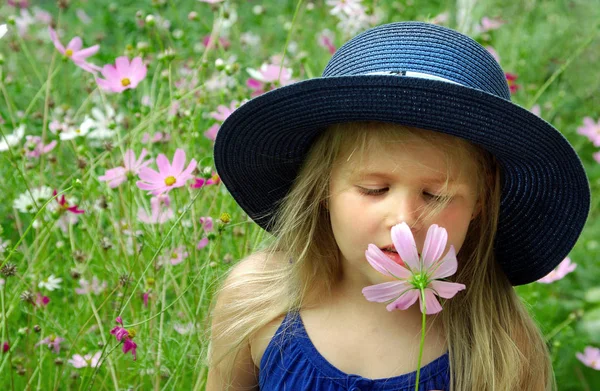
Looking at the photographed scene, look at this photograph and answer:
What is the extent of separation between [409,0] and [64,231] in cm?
132

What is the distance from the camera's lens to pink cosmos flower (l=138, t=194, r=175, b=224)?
1.48 m

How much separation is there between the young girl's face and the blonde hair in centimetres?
5

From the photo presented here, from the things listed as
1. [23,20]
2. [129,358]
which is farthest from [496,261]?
[23,20]

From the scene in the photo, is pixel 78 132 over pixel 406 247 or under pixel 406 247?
over

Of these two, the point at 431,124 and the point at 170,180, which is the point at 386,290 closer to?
the point at 431,124

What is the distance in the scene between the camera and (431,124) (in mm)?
1050

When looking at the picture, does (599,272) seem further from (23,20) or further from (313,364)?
(23,20)

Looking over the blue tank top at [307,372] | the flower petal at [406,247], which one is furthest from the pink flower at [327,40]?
the flower petal at [406,247]

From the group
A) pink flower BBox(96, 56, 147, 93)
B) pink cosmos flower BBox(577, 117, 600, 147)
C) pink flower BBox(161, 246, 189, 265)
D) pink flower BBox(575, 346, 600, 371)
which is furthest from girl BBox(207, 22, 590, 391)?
pink cosmos flower BBox(577, 117, 600, 147)

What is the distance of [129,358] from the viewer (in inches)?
59.4

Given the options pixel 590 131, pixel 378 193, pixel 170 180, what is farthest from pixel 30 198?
pixel 590 131

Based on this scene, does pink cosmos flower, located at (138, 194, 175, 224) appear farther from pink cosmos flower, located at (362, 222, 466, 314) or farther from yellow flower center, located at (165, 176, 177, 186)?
pink cosmos flower, located at (362, 222, 466, 314)

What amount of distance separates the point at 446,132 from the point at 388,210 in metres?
0.12

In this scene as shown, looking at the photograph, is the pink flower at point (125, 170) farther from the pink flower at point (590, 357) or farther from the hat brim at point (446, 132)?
the pink flower at point (590, 357)
